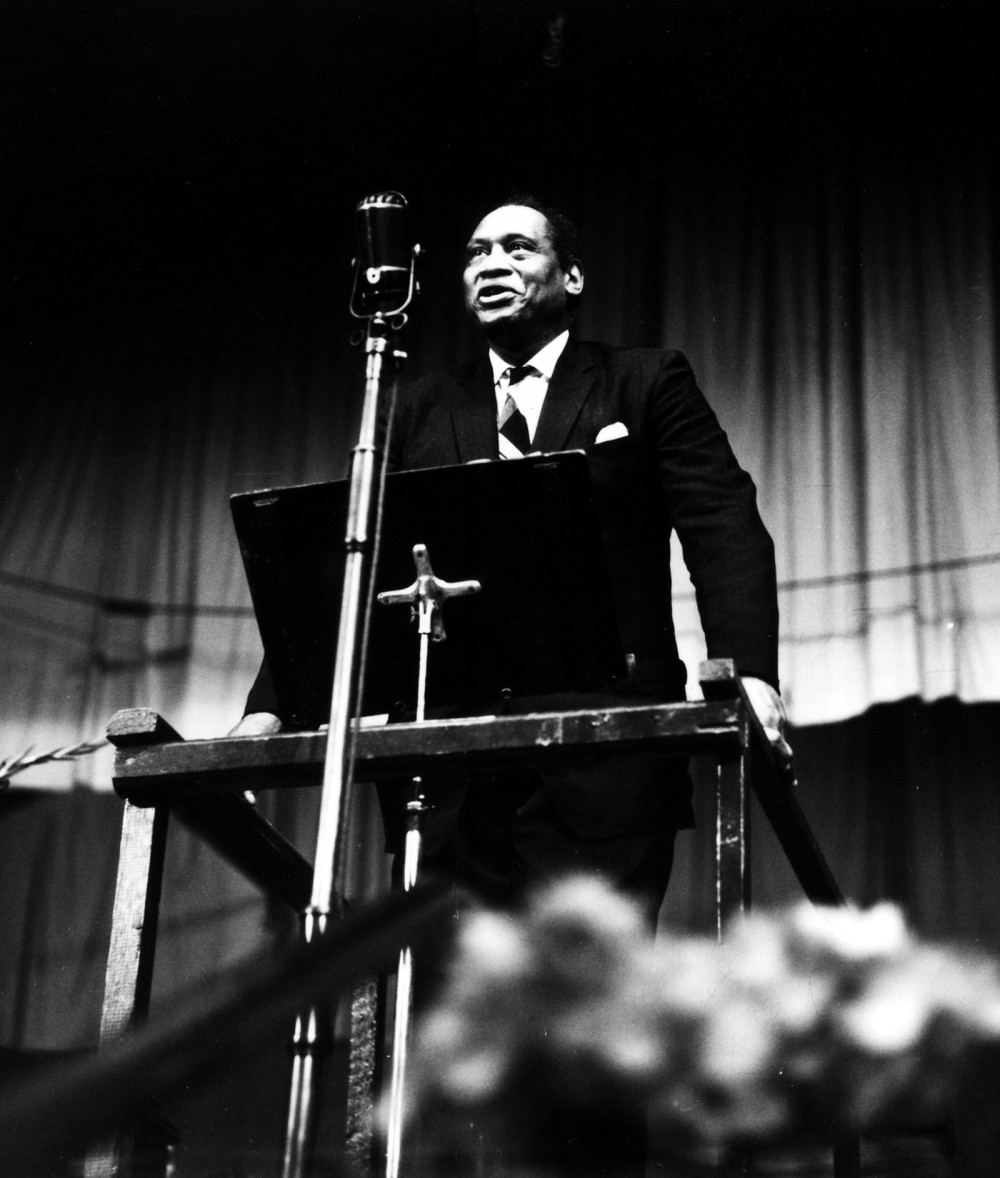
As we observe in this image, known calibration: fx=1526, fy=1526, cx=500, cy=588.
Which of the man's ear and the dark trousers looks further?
the man's ear

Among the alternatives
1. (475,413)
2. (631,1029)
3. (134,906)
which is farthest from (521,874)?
(475,413)

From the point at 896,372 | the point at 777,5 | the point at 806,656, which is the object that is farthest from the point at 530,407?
the point at 777,5

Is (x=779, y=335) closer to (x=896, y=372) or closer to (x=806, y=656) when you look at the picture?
(x=896, y=372)

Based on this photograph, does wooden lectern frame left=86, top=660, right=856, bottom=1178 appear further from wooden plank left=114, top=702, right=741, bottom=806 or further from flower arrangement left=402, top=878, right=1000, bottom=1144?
flower arrangement left=402, top=878, right=1000, bottom=1144

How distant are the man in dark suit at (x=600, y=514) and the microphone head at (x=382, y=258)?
510 millimetres

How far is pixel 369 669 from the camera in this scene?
1.99 metres

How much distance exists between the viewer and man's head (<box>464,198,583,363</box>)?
2689 mm

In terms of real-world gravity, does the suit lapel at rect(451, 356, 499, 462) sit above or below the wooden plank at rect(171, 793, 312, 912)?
above

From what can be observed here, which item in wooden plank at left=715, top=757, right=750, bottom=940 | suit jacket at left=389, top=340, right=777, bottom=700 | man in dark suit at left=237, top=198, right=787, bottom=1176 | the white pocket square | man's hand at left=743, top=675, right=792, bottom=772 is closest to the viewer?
wooden plank at left=715, top=757, right=750, bottom=940

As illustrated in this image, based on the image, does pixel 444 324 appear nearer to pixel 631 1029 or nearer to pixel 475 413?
pixel 475 413

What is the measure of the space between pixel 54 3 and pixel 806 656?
2.82m

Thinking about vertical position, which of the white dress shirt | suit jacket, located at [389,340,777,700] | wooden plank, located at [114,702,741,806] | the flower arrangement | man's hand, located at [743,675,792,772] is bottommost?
the flower arrangement

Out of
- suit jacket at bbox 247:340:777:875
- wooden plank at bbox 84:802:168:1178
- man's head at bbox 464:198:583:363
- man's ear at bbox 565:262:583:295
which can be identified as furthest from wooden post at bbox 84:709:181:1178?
man's ear at bbox 565:262:583:295

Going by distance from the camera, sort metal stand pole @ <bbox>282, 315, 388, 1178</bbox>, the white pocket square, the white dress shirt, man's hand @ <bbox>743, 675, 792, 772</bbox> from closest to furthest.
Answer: metal stand pole @ <bbox>282, 315, 388, 1178</bbox> < man's hand @ <bbox>743, 675, 792, 772</bbox> < the white pocket square < the white dress shirt
